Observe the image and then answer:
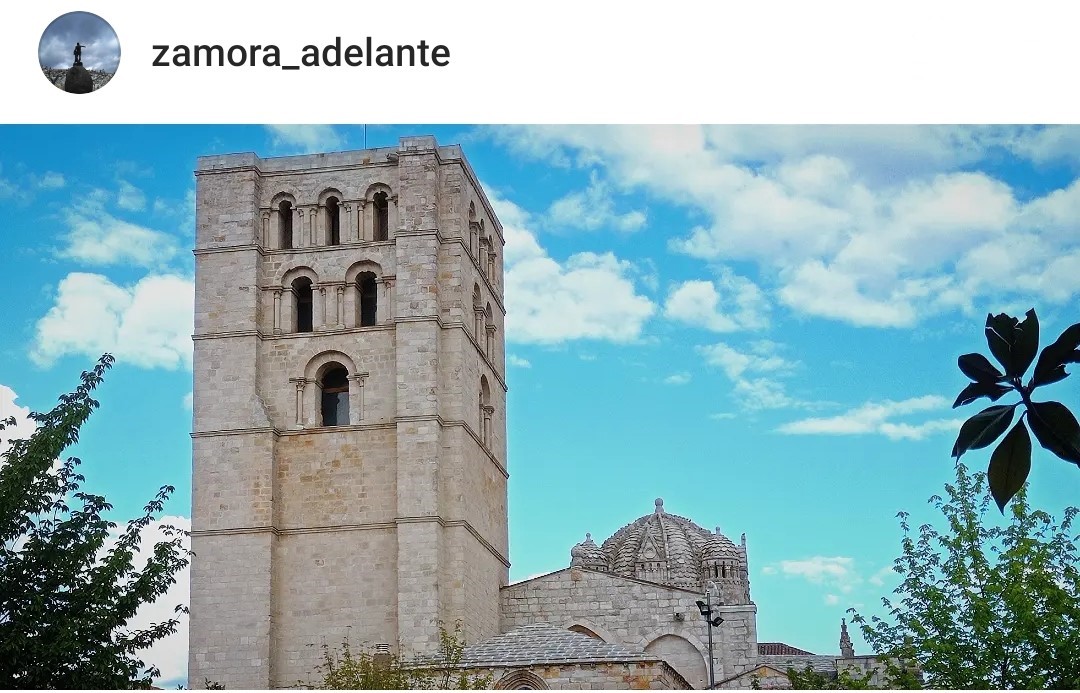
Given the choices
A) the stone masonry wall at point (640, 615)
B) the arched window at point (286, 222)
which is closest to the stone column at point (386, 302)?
the arched window at point (286, 222)

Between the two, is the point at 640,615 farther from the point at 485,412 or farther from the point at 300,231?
the point at 300,231

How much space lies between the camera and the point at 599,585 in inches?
1575

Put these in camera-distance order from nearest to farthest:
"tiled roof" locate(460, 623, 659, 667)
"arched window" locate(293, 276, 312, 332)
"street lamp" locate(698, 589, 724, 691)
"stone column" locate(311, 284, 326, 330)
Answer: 1. "tiled roof" locate(460, 623, 659, 667)
2. "street lamp" locate(698, 589, 724, 691)
3. "stone column" locate(311, 284, 326, 330)
4. "arched window" locate(293, 276, 312, 332)

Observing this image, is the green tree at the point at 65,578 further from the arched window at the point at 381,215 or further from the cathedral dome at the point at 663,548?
the cathedral dome at the point at 663,548

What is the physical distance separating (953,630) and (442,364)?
51.2 ft

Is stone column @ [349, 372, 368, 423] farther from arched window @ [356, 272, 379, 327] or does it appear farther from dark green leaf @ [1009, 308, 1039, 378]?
dark green leaf @ [1009, 308, 1039, 378]

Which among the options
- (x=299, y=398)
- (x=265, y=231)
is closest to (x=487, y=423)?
(x=299, y=398)

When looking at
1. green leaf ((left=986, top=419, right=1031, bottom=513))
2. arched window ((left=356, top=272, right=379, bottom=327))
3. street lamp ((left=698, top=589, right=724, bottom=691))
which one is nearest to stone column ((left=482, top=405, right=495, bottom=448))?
arched window ((left=356, top=272, right=379, bottom=327))

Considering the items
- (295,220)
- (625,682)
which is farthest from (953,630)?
(295,220)

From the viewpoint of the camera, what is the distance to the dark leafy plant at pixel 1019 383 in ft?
36.3

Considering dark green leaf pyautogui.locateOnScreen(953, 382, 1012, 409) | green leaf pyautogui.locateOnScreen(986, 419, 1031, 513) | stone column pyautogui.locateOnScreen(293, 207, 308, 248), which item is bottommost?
green leaf pyautogui.locateOnScreen(986, 419, 1031, 513)

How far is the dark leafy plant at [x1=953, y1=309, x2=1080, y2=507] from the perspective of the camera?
11.1 meters

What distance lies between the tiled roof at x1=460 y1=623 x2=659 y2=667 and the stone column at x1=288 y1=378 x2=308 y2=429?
700 centimetres

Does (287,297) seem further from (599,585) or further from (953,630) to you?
(953,630)
